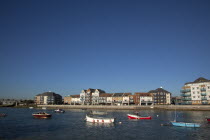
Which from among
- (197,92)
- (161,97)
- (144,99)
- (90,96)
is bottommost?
(144,99)

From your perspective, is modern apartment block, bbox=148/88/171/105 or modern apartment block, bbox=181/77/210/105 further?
modern apartment block, bbox=148/88/171/105

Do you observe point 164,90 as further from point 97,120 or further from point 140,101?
point 97,120

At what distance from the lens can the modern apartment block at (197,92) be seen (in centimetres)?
12950

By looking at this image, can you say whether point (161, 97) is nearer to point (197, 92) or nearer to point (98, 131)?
point (197, 92)

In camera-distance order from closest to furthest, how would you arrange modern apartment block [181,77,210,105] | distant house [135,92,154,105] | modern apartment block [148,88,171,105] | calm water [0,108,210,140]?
calm water [0,108,210,140], modern apartment block [181,77,210,105], modern apartment block [148,88,171,105], distant house [135,92,154,105]

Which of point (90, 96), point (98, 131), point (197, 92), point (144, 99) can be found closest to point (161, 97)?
point (144, 99)

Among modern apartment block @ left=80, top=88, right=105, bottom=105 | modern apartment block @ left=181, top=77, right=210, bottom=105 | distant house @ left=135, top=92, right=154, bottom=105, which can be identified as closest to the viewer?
modern apartment block @ left=181, top=77, right=210, bottom=105

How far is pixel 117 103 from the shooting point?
576ft

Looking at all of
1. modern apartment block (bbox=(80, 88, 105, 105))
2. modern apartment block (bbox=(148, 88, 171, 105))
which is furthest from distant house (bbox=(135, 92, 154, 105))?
modern apartment block (bbox=(80, 88, 105, 105))

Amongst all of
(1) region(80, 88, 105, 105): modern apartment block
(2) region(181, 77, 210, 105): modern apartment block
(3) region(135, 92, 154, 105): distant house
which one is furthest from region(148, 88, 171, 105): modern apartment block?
(1) region(80, 88, 105, 105): modern apartment block

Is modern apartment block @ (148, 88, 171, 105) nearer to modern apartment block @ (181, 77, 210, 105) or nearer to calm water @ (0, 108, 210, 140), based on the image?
modern apartment block @ (181, 77, 210, 105)

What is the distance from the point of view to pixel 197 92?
440ft

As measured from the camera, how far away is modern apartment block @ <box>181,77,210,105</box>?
425ft

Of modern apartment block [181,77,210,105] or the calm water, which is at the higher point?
Answer: modern apartment block [181,77,210,105]
